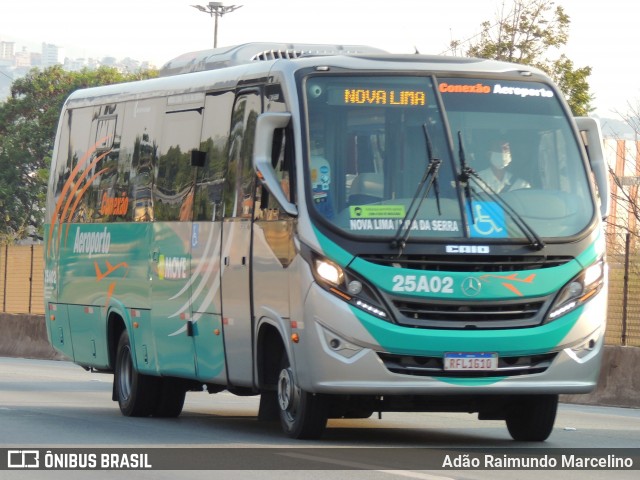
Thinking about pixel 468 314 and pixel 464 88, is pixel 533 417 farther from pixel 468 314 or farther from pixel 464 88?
pixel 464 88

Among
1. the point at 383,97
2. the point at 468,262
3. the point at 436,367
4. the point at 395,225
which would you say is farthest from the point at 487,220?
the point at 383,97

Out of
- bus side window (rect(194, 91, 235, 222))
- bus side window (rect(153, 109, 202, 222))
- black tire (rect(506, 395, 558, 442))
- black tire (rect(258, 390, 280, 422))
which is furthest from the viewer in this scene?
bus side window (rect(153, 109, 202, 222))

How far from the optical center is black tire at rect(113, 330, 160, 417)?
16.6m

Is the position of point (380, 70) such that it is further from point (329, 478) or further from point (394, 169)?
point (329, 478)

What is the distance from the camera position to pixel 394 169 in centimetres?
1248

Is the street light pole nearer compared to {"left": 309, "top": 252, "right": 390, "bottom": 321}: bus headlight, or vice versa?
A: {"left": 309, "top": 252, "right": 390, "bottom": 321}: bus headlight

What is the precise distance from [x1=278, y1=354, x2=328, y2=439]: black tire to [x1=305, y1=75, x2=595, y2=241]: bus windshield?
1394mm

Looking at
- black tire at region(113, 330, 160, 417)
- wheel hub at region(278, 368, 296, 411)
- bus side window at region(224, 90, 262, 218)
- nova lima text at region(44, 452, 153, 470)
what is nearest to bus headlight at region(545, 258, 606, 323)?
→ wheel hub at region(278, 368, 296, 411)

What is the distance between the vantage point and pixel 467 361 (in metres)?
12.0

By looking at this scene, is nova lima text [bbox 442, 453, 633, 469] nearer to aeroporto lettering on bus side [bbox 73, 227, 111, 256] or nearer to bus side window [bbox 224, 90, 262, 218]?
bus side window [bbox 224, 90, 262, 218]

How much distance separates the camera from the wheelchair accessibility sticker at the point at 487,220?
12.3 meters

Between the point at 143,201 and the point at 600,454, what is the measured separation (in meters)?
6.32

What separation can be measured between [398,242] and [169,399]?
208 inches

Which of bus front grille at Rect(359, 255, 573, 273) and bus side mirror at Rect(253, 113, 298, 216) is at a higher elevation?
bus side mirror at Rect(253, 113, 298, 216)
